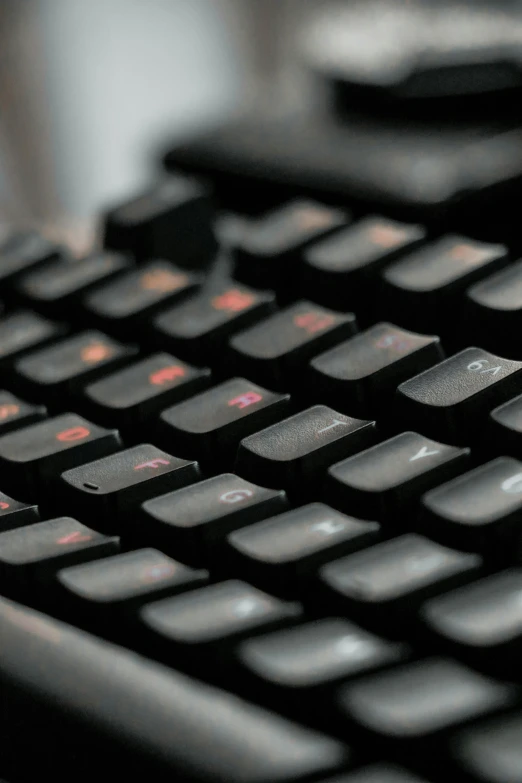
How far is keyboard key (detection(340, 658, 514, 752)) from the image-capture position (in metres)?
0.31

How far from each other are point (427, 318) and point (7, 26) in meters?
0.97

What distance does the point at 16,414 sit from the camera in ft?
1.70

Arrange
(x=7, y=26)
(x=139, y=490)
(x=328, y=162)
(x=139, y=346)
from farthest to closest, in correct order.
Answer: (x=7, y=26) → (x=328, y=162) → (x=139, y=346) → (x=139, y=490)

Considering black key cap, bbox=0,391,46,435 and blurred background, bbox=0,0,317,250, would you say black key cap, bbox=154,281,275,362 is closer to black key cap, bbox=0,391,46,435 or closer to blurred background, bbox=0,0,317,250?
black key cap, bbox=0,391,46,435

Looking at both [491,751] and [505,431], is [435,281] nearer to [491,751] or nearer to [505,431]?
[505,431]

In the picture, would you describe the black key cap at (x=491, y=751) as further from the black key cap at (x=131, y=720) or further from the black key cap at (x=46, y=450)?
the black key cap at (x=46, y=450)

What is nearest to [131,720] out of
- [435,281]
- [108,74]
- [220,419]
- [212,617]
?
[212,617]

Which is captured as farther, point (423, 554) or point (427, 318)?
point (427, 318)

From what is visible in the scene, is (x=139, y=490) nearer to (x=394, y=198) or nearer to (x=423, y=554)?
(x=423, y=554)

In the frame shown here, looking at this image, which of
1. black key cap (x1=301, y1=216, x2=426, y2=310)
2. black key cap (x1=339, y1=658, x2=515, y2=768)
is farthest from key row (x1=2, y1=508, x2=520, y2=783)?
black key cap (x1=301, y1=216, x2=426, y2=310)

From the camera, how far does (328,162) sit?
28.3 inches

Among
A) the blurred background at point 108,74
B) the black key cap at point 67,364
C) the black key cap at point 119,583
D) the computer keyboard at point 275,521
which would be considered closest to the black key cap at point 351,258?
the computer keyboard at point 275,521

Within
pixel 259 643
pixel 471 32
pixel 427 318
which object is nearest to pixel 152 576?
pixel 259 643

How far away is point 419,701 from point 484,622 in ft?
0.11
